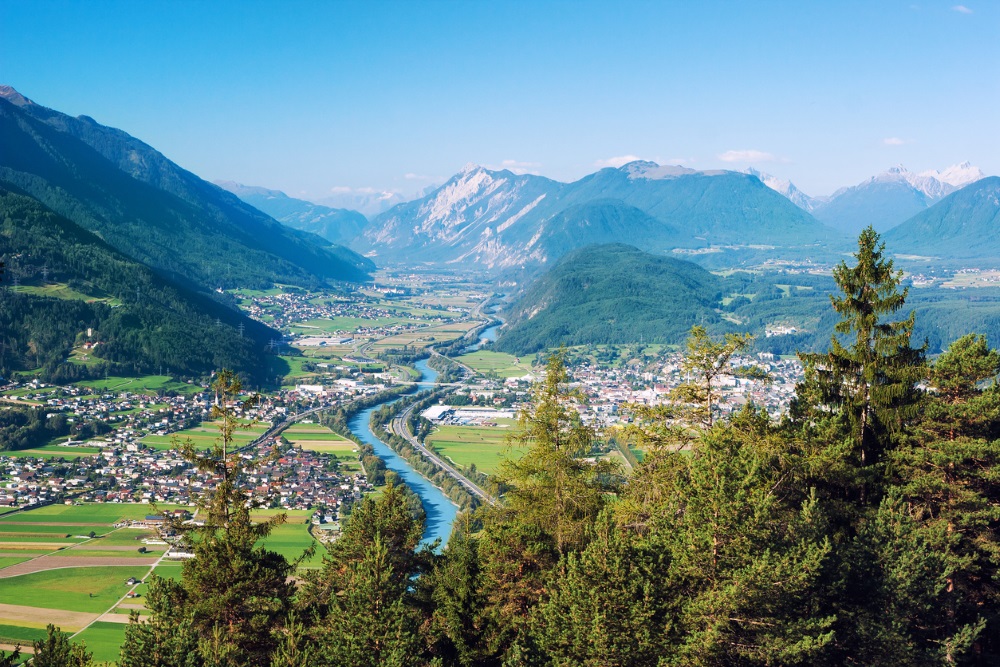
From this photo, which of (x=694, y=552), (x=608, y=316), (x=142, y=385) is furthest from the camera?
(x=608, y=316)

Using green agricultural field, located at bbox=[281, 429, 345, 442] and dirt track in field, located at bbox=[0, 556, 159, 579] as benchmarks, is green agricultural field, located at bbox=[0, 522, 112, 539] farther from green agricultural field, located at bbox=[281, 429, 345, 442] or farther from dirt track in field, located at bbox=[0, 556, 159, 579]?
green agricultural field, located at bbox=[281, 429, 345, 442]

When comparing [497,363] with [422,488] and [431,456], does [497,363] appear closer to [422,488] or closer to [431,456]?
[431,456]

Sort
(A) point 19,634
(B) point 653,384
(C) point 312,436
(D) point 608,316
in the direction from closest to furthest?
(A) point 19,634 < (C) point 312,436 < (B) point 653,384 < (D) point 608,316

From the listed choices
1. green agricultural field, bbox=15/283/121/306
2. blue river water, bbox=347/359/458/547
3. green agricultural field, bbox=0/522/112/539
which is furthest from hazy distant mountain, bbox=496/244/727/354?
green agricultural field, bbox=0/522/112/539

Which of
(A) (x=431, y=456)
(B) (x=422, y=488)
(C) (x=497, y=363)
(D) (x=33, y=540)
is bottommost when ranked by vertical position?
(D) (x=33, y=540)

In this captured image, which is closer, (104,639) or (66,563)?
(104,639)

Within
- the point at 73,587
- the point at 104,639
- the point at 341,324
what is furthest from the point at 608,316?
the point at 104,639

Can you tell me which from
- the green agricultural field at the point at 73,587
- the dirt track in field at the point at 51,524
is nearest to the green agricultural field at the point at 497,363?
the dirt track in field at the point at 51,524
